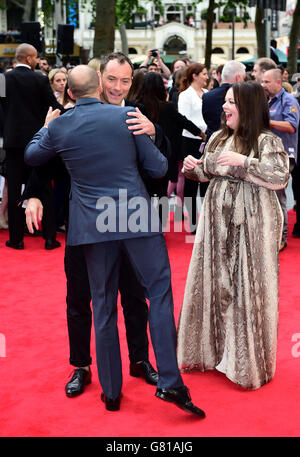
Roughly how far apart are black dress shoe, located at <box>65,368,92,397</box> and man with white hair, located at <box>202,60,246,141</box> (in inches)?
157

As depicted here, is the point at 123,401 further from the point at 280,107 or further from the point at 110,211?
the point at 280,107

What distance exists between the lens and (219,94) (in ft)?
25.0

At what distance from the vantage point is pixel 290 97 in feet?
24.8

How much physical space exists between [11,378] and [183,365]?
1.08 metres

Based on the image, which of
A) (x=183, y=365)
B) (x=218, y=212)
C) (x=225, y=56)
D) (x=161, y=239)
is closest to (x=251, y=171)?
(x=218, y=212)

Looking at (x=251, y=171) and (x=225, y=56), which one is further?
(x=225, y=56)

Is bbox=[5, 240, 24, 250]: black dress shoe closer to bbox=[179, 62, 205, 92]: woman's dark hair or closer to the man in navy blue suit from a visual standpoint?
bbox=[179, 62, 205, 92]: woman's dark hair

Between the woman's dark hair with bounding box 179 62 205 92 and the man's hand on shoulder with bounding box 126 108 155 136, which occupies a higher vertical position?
the man's hand on shoulder with bounding box 126 108 155 136

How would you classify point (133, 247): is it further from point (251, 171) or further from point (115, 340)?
point (251, 171)

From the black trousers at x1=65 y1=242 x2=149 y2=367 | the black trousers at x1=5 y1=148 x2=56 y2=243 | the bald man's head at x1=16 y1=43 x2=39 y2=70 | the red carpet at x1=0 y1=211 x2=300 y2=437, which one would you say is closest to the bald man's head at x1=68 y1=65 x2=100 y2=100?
the black trousers at x1=65 y1=242 x2=149 y2=367

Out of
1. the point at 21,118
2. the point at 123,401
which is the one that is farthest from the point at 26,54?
the point at 123,401

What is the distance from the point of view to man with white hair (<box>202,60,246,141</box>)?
24.1 ft

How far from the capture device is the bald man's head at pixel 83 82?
3.66 metres

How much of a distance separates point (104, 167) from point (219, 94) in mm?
Result: 4259
